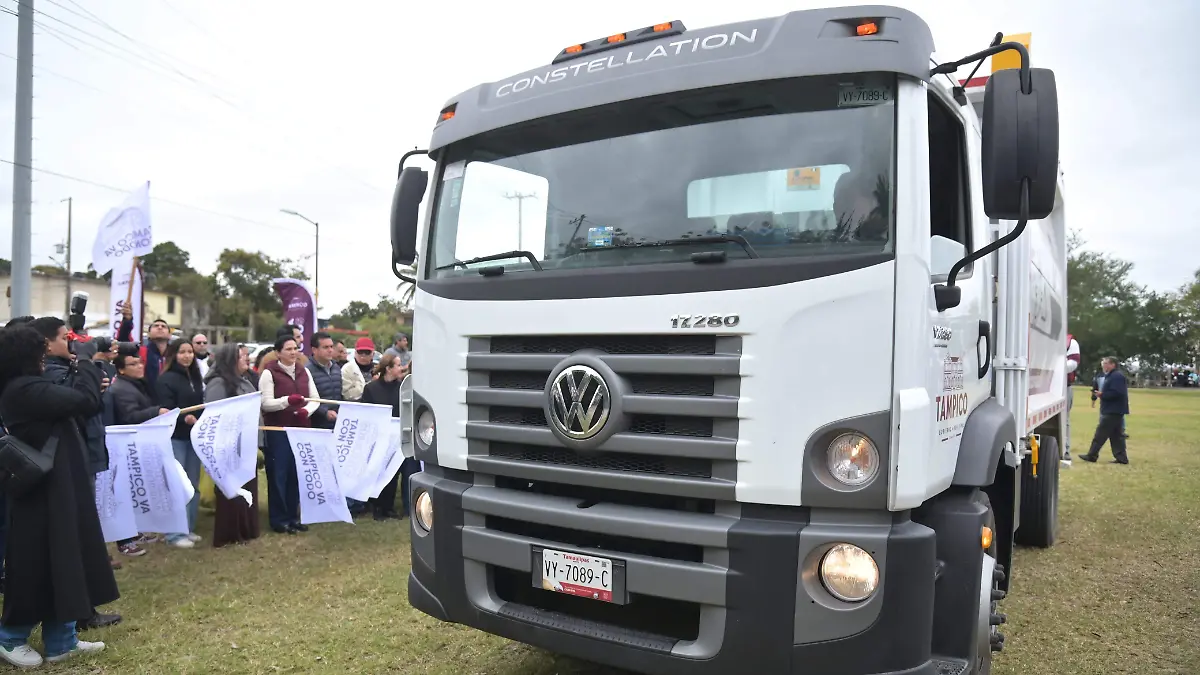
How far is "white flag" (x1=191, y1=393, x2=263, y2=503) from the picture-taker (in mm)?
6863

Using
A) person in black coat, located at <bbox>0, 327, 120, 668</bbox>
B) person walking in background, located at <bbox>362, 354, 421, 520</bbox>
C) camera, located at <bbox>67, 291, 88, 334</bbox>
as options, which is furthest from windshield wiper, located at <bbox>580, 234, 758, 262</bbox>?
camera, located at <bbox>67, 291, 88, 334</bbox>

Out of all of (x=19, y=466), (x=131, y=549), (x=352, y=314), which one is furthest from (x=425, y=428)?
(x=352, y=314)

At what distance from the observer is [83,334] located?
29.7 ft

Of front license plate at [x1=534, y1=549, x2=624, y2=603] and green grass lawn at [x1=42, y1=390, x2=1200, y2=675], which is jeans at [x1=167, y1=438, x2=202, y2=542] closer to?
green grass lawn at [x1=42, y1=390, x2=1200, y2=675]

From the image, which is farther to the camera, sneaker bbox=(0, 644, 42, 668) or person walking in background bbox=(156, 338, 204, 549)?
person walking in background bbox=(156, 338, 204, 549)

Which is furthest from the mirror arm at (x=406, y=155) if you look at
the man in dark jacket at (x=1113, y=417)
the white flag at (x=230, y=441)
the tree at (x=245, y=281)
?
the tree at (x=245, y=281)

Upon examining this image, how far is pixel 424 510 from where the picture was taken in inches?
147

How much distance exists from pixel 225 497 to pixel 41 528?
9.04 feet

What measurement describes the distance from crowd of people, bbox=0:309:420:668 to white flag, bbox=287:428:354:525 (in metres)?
0.29

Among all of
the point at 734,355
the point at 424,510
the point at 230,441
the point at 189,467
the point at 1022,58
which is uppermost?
the point at 1022,58

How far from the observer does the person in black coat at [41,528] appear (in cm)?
431

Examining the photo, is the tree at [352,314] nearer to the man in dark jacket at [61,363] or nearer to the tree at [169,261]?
the tree at [169,261]

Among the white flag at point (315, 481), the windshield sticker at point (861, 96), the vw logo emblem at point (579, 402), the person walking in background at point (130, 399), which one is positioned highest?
the windshield sticker at point (861, 96)

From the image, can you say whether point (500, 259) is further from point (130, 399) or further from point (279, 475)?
point (279, 475)
